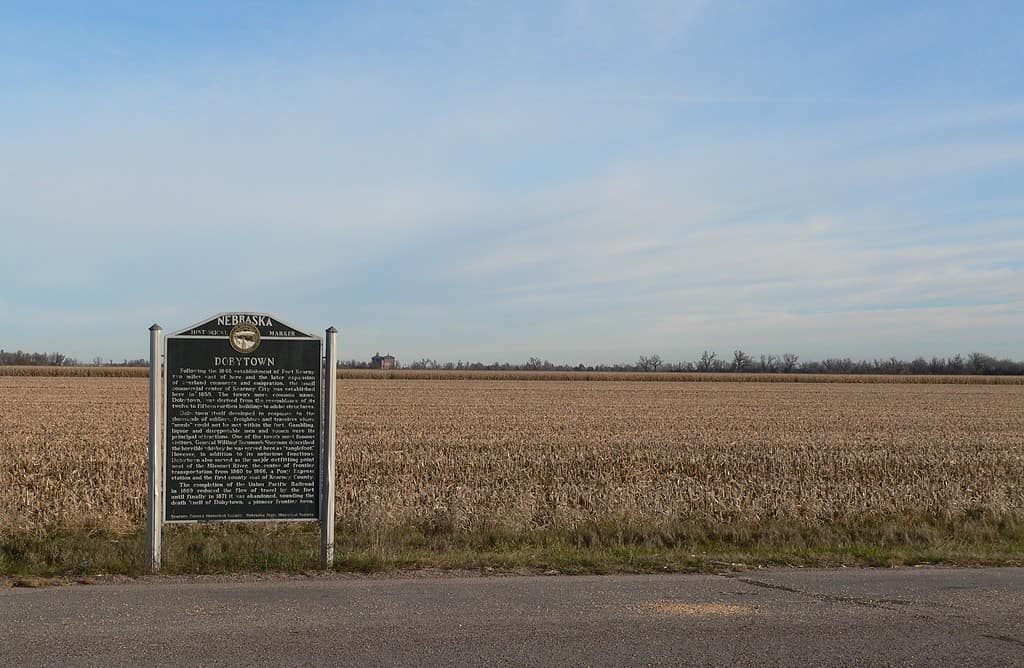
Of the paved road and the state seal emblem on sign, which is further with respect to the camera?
the state seal emblem on sign

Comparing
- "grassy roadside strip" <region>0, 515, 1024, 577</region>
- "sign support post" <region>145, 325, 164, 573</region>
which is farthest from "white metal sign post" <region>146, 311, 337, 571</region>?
"grassy roadside strip" <region>0, 515, 1024, 577</region>

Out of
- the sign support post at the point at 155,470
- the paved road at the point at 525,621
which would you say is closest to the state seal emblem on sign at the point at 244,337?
the sign support post at the point at 155,470

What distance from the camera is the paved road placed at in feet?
19.6

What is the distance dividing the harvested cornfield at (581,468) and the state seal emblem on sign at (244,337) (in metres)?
3.63

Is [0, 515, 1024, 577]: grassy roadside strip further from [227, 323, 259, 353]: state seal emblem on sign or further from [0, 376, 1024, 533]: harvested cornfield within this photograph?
[227, 323, 259, 353]: state seal emblem on sign

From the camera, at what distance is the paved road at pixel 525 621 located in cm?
599

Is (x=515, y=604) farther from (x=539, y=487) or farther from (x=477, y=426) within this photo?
(x=477, y=426)

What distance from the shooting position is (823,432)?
27.8 meters

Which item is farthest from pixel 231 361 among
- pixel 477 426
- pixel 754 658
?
pixel 477 426

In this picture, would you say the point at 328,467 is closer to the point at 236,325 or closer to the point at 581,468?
the point at 236,325

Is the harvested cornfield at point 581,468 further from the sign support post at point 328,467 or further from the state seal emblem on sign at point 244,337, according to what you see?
the state seal emblem on sign at point 244,337

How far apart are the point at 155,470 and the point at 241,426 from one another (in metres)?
0.86

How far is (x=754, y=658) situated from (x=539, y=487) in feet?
31.1

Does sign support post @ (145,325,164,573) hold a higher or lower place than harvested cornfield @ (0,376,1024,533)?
higher
